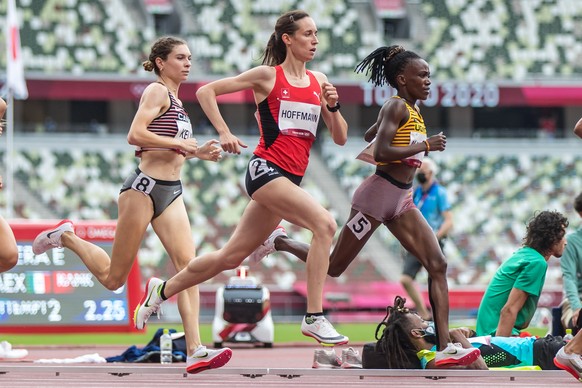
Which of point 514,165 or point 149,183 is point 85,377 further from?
point 514,165

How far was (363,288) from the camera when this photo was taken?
1303 inches

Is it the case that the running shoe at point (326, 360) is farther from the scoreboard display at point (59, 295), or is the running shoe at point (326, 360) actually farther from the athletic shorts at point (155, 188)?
the scoreboard display at point (59, 295)

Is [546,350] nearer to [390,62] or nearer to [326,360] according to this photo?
[326,360]

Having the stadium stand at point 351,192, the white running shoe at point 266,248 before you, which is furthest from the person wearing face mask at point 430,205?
the stadium stand at point 351,192

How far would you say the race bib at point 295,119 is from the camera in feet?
29.7

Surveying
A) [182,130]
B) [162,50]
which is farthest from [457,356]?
[162,50]

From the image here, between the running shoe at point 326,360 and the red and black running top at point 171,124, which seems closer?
the red and black running top at point 171,124

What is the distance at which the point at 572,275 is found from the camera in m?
12.0

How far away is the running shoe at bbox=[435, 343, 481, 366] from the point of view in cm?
866

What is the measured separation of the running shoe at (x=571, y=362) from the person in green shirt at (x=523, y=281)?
2416mm

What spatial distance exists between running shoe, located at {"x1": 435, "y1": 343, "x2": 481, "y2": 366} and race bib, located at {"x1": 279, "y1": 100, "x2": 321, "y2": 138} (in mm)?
1848

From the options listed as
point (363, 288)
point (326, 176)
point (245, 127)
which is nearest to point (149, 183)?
point (363, 288)

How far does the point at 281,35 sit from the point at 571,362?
3.20m

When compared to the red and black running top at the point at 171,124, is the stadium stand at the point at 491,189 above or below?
below
